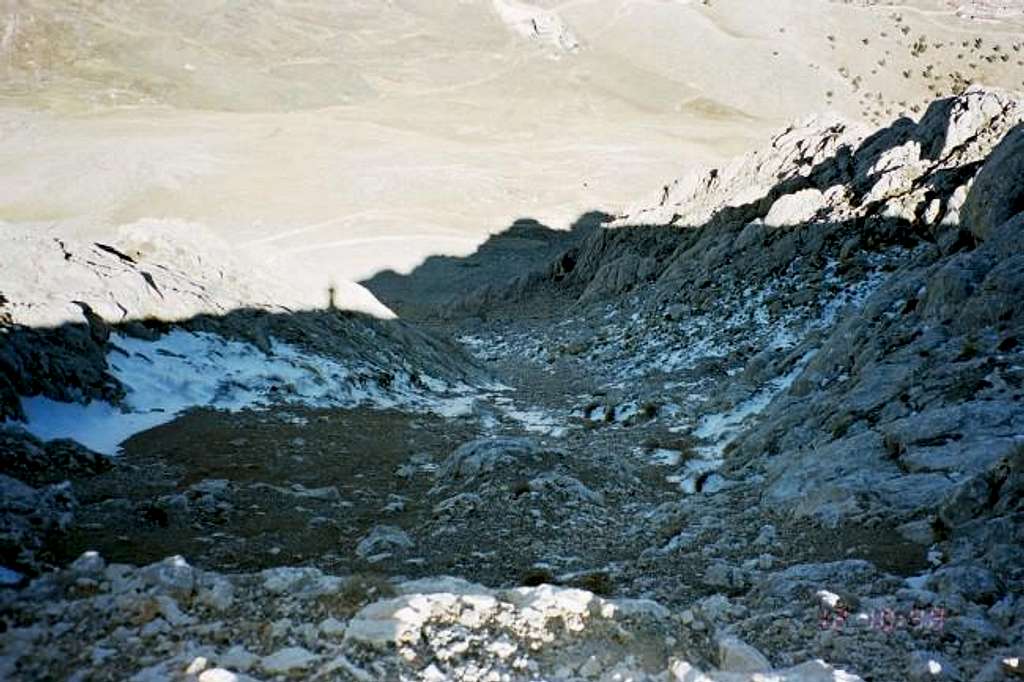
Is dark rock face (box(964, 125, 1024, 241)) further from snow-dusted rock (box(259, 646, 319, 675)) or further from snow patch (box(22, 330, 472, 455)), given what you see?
snow-dusted rock (box(259, 646, 319, 675))

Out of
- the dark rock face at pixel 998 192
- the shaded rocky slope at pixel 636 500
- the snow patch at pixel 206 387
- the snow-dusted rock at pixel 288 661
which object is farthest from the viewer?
the dark rock face at pixel 998 192

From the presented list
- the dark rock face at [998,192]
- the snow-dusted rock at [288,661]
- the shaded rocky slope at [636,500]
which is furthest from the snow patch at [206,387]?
the dark rock face at [998,192]

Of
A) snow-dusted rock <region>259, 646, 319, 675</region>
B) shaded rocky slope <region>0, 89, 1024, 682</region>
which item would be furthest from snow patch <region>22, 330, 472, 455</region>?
snow-dusted rock <region>259, 646, 319, 675</region>

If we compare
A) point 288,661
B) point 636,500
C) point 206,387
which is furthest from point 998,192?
point 206,387

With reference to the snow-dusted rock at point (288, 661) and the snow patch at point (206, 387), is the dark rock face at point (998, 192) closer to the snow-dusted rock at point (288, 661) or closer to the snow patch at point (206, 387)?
the snow patch at point (206, 387)

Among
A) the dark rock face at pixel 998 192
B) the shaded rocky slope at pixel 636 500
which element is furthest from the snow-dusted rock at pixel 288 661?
the dark rock face at pixel 998 192

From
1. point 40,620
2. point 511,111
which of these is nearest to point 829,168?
point 40,620

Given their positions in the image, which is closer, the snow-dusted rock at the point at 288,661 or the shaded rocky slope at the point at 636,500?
the snow-dusted rock at the point at 288,661

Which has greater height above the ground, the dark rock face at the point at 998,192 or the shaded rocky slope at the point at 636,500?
the dark rock face at the point at 998,192

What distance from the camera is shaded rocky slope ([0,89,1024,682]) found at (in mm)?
5016

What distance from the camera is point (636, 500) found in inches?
411

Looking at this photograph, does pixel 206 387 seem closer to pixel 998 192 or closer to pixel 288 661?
pixel 288 661

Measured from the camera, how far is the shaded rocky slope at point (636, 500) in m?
5.02

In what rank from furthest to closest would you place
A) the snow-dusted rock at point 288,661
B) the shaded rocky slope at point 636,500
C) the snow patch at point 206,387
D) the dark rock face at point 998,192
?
the dark rock face at point 998,192 → the snow patch at point 206,387 → the shaded rocky slope at point 636,500 → the snow-dusted rock at point 288,661
